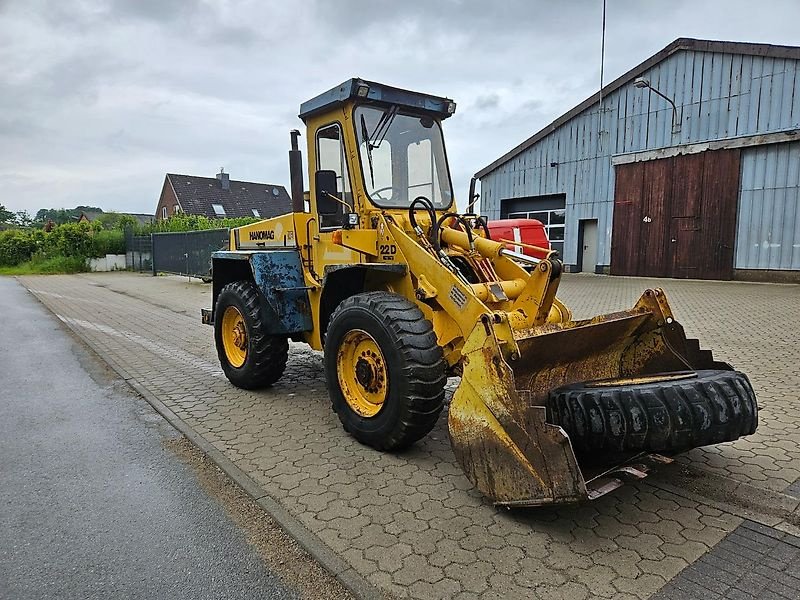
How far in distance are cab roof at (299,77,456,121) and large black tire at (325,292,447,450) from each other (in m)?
1.72

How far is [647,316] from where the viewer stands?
3893 millimetres

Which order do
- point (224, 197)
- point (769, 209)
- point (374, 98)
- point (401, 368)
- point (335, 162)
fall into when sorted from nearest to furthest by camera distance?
point (401, 368) < point (374, 98) < point (335, 162) < point (769, 209) < point (224, 197)

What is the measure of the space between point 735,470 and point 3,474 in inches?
197

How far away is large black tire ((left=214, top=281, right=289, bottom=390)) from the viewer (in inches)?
216

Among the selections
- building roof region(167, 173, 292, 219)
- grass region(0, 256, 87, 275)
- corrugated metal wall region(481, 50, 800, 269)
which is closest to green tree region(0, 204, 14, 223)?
building roof region(167, 173, 292, 219)

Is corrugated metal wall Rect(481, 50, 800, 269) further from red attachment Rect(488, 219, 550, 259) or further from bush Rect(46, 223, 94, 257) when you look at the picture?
bush Rect(46, 223, 94, 257)

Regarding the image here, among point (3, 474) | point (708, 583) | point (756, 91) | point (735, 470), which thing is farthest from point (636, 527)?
point (756, 91)

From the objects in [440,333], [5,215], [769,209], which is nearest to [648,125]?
[769,209]

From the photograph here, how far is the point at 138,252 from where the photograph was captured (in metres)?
27.3

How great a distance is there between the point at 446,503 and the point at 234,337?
351 centimetres

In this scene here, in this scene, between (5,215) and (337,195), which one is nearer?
(337,195)

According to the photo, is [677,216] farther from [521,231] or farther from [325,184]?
[325,184]

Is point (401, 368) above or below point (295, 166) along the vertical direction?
below

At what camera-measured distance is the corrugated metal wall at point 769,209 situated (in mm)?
15102
